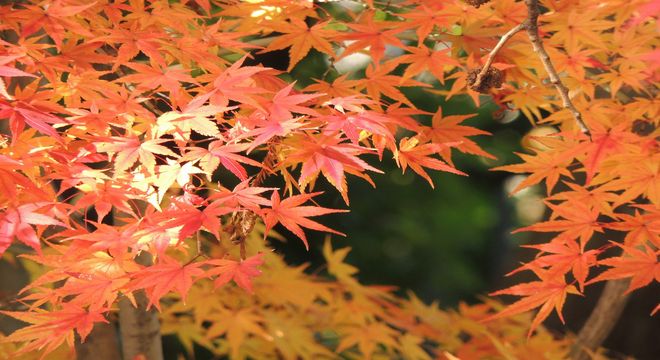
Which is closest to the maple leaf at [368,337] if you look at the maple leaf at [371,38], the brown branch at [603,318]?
the brown branch at [603,318]

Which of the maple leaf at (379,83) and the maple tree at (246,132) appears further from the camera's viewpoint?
the maple leaf at (379,83)

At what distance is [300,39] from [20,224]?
726 mm

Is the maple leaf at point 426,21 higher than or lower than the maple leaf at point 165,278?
higher

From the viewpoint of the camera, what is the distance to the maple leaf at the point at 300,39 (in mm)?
1777

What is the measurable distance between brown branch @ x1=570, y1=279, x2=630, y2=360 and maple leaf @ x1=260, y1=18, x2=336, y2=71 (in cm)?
119

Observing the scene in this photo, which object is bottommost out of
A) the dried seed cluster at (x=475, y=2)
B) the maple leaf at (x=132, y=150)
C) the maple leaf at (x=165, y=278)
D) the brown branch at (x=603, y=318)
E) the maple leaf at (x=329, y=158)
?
the brown branch at (x=603, y=318)

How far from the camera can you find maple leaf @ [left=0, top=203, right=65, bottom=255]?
138 centimetres

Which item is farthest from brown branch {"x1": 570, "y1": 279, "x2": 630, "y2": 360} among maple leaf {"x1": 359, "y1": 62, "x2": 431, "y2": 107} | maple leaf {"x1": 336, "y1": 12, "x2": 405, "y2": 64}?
maple leaf {"x1": 336, "y1": 12, "x2": 405, "y2": 64}

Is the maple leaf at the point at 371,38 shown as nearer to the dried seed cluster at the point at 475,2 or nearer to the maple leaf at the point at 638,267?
the dried seed cluster at the point at 475,2

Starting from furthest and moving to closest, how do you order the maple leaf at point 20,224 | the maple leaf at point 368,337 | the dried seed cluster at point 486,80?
the maple leaf at point 368,337 → the dried seed cluster at point 486,80 → the maple leaf at point 20,224

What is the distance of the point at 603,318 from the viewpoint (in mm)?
2430

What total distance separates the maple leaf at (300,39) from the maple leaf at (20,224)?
25.1 inches

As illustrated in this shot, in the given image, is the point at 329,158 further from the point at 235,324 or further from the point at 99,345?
the point at 99,345

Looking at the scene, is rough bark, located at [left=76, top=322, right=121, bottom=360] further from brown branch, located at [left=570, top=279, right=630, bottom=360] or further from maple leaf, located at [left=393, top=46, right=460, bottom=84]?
brown branch, located at [left=570, top=279, right=630, bottom=360]
